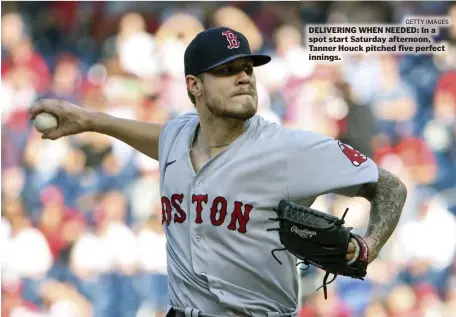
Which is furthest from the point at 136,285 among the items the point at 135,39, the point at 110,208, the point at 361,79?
the point at 361,79

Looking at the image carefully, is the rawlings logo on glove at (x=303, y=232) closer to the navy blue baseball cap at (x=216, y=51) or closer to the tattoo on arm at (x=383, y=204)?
the tattoo on arm at (x=383, y=204)

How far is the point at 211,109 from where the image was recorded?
2730 mm

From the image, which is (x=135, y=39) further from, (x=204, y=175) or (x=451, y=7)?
(x=204, y=175)

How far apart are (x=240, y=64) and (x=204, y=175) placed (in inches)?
16.6

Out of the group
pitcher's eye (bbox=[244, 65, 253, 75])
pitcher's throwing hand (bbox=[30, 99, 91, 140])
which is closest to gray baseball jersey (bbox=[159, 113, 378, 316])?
pitcher's eye (bbox=[244, 65, 253, 75])

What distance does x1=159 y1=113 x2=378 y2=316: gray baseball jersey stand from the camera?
256 centimetres

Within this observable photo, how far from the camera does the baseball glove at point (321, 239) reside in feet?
7.23

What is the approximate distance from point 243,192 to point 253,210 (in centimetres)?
7

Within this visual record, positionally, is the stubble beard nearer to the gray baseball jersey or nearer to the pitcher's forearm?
the gray baseball jersey

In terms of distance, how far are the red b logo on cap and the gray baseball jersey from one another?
0.33 meters

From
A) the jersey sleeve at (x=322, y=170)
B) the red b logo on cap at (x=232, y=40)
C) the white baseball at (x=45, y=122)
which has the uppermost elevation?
the red b logo on cap at (x=232, y=40)

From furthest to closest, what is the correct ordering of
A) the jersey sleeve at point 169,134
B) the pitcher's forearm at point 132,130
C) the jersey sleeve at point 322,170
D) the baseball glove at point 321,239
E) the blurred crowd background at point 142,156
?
1. the blurred crowd background at point 142,156
2. the pitcher's forearm at point 132,130
3. the jersey sleeve at point 169,134
4. the jersey sleeve at point 322,170
5. the baseball glove at point 321,239

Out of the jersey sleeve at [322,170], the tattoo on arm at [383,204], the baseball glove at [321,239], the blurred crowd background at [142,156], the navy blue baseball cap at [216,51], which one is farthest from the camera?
the blurred crowd background at [142,156]

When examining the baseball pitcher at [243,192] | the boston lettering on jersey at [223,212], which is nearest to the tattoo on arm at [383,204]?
the baseball pitcher at [243,192]
